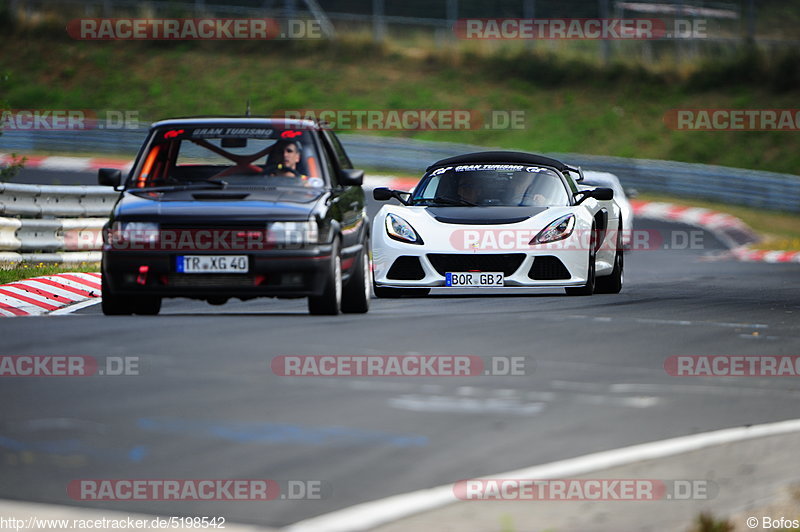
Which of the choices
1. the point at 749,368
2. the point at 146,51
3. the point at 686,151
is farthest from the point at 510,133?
the point at 749,368

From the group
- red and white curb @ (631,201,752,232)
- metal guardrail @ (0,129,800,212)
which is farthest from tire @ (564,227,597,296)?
metal guardrail @ (0,129,800,212)

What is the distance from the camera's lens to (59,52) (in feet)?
160

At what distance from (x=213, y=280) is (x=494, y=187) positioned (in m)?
4.26

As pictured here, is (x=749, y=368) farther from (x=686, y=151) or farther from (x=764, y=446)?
(x=686, y=151)

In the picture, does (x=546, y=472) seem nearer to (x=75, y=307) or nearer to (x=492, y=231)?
(x=492, y=231)

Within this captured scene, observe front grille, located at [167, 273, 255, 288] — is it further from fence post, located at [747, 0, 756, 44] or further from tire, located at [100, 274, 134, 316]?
fence post, located at [747, 0, 756, 44]

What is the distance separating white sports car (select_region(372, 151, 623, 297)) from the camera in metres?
13.2

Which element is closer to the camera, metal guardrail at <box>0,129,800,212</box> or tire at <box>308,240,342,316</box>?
tire at <box>308,240,342,316</box>

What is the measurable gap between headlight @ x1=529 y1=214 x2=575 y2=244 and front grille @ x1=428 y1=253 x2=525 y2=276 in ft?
0.86

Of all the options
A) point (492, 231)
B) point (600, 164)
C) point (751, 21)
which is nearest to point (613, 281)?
point (492, 231)

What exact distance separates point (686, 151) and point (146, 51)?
62.5ft

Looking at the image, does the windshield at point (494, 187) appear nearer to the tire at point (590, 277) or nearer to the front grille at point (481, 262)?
the tire at point (590, 277)

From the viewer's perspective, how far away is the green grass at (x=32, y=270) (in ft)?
48.9

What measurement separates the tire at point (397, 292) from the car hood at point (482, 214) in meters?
0.84
